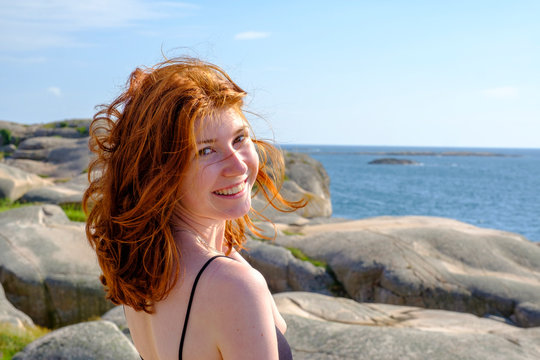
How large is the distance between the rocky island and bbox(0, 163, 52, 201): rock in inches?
199

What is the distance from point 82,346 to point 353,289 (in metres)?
6.03

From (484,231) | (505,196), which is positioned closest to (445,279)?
(484,231)

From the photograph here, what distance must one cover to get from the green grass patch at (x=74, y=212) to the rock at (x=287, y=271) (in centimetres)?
458

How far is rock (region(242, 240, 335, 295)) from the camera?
10.1 meters

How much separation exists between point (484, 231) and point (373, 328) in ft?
24.9

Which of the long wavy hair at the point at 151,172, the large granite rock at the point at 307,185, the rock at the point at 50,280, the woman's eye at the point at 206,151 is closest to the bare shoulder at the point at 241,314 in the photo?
the long wavy hair at the point at 151,172

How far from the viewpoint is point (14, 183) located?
637 inches

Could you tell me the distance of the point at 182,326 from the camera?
172 cm

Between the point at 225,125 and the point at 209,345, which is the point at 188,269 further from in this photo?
the point at 225,125

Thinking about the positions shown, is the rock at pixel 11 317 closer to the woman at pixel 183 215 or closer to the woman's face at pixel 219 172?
the woman at pixel 183 215

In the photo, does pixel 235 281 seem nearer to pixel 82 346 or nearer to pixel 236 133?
pixel 236 133

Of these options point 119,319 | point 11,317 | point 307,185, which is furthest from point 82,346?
point 307,185

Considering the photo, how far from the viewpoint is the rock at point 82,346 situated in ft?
16.0

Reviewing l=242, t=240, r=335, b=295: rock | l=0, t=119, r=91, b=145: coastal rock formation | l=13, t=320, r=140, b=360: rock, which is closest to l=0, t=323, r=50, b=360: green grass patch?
l=13, t=320, r=140, b=360: rock
